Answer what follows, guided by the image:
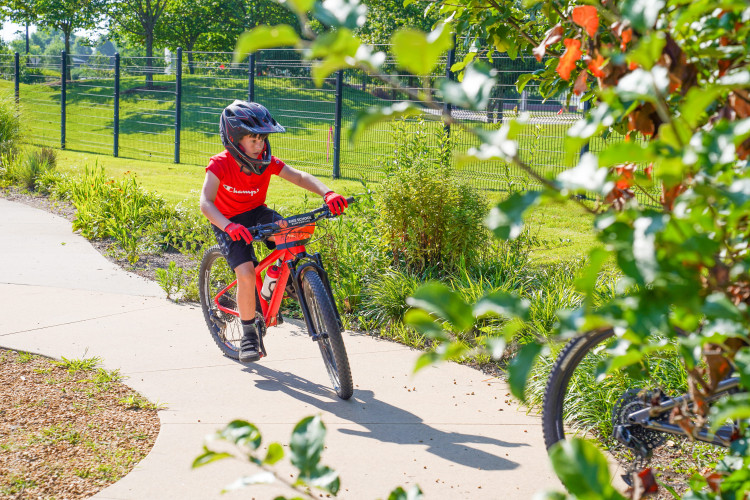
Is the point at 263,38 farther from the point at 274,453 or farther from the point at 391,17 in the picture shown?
the point at 391,17

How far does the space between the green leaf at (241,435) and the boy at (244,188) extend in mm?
3183

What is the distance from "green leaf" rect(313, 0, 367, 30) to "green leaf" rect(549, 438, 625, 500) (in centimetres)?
68

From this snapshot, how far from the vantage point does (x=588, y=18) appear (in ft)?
6.05

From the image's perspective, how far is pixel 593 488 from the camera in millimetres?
1021

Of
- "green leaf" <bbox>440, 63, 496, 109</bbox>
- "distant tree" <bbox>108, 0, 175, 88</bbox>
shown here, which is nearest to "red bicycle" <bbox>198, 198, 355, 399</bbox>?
"green leaf" <bbox>440, 63, 496, 109</bbox>

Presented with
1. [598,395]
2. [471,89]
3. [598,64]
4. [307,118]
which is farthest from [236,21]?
[471,89]

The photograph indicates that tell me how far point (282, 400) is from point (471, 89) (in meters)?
3.39

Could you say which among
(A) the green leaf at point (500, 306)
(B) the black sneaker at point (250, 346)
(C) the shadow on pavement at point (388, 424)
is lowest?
(C) the shadow on pavement at point (388, 424)

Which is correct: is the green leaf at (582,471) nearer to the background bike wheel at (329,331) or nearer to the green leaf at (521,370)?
the green leaf at (521,370)

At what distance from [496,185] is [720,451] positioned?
8497 millimetres

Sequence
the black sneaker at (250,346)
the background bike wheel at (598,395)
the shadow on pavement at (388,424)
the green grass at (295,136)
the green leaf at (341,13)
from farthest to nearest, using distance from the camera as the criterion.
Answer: the green grass at (295,136), the black sneaker at (250,346), the shadow on pavement at (388,424), the background bike wheel at (598,395), the green leaf at (341,13)

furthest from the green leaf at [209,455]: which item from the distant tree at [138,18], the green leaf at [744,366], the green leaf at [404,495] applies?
the distant tree at [138,18]

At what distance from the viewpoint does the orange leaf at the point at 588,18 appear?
1834 mm

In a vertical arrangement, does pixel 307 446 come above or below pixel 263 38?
below
